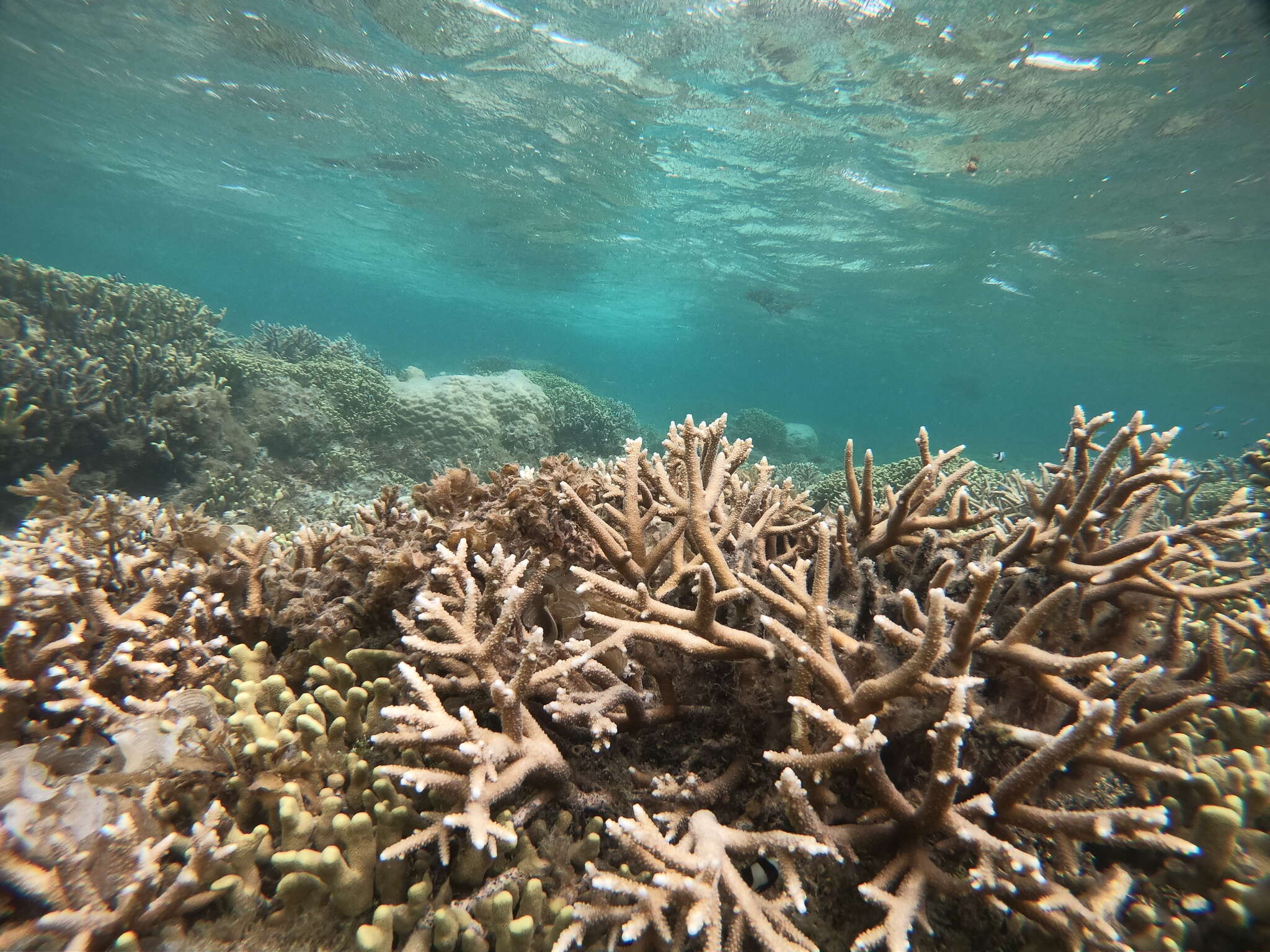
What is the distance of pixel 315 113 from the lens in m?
20.1

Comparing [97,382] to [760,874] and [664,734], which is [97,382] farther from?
[760,874]

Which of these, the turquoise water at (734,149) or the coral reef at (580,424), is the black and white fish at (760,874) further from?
the turquoise water at (734,149)

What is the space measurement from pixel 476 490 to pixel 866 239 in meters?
26.5

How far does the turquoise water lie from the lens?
Answer: 12.8 meters

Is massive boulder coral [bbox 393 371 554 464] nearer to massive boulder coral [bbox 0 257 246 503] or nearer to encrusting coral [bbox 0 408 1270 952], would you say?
massive boulder coral [bbox 0 257 246 503]

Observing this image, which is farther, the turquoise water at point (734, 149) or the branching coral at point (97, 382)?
the turquoise water at point (734, 149)

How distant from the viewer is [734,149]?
59.8 ft

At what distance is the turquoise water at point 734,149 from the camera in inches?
505

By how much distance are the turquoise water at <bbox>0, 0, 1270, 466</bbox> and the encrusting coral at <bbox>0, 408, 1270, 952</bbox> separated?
14.5 m

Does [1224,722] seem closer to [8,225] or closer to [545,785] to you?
[545,785]

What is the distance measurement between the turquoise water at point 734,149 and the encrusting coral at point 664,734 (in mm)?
14491

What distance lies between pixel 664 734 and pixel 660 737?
23mm

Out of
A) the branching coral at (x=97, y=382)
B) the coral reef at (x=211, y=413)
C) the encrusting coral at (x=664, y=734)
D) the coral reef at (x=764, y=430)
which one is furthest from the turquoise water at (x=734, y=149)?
the encrusting coral at (x=664, y=734)

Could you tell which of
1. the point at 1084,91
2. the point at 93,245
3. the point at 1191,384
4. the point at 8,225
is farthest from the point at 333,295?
the point at 1191,384
